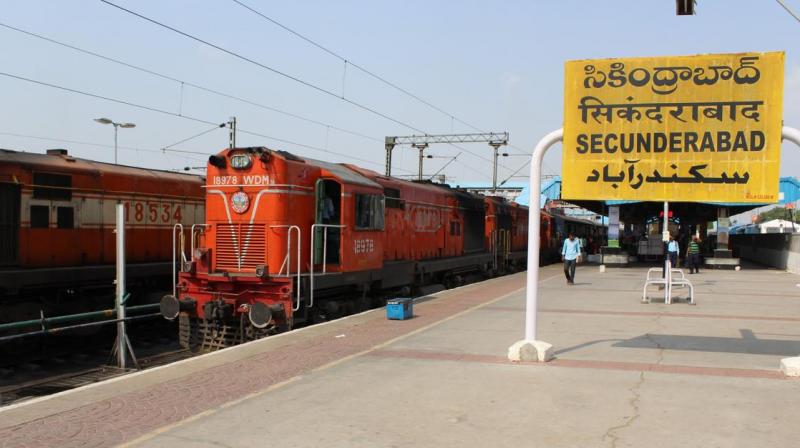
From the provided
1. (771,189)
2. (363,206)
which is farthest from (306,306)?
(771,189)

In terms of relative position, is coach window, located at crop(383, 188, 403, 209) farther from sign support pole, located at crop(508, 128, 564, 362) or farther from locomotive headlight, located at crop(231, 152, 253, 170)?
sign support pole, located at crop(508, 128, 564, 362)

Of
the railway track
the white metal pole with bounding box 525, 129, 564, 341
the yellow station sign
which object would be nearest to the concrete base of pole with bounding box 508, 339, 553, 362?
the white metal pole with bounding box 525, 129, 564, 341

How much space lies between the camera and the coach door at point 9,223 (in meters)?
11.3

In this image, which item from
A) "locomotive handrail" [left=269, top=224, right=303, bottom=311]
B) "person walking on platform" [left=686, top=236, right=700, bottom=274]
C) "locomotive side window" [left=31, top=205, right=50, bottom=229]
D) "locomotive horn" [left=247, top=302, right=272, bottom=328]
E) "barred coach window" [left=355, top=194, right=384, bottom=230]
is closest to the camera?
"locomotive horn" [left=247, top=302, right=272, bottom=328]

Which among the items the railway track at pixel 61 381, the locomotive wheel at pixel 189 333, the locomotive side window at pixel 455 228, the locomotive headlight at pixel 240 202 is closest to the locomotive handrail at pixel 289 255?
the locomotive headlight at pixel 240 202

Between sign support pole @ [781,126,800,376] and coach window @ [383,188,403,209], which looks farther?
coach window @ [383,188,403,209]

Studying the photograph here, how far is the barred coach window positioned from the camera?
1319 cm

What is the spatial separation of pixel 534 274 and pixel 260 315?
15.3ft

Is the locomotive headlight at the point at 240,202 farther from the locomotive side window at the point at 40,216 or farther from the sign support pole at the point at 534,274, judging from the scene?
the sign support pole at the point at 534,274

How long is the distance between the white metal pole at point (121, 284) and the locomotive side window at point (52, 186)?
305 cm

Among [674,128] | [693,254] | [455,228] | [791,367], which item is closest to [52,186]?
[674,128]

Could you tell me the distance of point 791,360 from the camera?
7.64m

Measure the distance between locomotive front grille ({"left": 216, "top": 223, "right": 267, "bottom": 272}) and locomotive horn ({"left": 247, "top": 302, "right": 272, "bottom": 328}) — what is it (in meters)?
1.11

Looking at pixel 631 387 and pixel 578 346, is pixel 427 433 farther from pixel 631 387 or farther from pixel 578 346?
pixel 578 346
